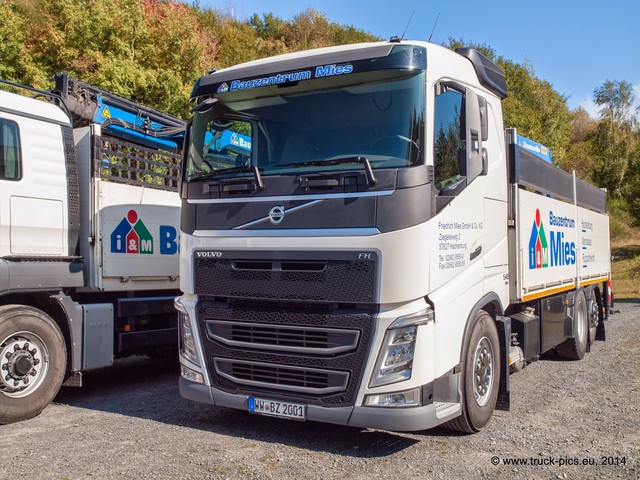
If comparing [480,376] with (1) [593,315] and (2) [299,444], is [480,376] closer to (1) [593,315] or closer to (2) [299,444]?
(2) [299,444]

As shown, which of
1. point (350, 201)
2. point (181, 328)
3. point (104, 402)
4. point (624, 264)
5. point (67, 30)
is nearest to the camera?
point (350, 201)

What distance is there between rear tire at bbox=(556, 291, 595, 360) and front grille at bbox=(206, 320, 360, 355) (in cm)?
544

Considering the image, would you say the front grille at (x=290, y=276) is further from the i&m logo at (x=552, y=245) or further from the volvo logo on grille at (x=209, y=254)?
the i&m logo at (x=552, y=245)

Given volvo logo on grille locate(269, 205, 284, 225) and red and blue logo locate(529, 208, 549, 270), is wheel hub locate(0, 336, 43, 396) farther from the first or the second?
red and blue logo locate(529, 208, 549, 270)

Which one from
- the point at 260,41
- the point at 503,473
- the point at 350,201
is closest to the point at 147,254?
the point at 350,201

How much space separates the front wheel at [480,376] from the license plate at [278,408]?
4.35ft

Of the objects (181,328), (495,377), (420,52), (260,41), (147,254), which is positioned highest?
(260,41)

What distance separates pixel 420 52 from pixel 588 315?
6.76 metres

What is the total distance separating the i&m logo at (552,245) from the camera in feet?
23.4

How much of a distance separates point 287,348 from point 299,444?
86 centimetres

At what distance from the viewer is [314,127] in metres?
5.21

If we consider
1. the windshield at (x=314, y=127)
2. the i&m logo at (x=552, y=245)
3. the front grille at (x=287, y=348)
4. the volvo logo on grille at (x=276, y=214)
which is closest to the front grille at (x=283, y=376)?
the front grille at (x=287, y=348)

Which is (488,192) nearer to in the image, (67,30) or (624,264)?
(67,30)

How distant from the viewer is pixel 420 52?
4.90 meters
